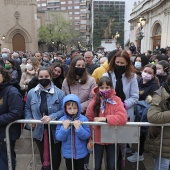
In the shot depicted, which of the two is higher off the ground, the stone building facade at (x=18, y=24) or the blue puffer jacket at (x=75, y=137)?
the stone building facade at (x=18, y=24)

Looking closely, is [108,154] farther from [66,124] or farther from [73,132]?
[66,124]

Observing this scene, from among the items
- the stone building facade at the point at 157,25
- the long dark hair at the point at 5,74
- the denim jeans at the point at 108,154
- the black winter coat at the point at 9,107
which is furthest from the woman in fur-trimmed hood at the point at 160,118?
the stone building facade at the point at 157,25

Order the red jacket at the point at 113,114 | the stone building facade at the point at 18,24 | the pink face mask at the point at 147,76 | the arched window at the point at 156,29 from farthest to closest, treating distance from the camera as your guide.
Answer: the stone building facade at the point at 18,24 → the arched window at the point at 156,29 → the pink face mask at the point at 147,76 → the red jacket at the point at 113,114

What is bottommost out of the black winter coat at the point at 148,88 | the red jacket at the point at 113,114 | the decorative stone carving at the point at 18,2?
the red jacket at the point at 113,114

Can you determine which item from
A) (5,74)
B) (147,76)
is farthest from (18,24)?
(147,76)

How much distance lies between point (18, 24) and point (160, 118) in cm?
4165

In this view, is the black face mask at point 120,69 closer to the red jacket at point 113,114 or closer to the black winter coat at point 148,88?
the red jacket at point 113,114

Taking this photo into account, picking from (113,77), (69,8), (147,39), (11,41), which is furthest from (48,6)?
(113,77)

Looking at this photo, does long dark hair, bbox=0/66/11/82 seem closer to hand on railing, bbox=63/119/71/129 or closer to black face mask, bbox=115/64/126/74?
hand on railing, bbox=63/119/71/129

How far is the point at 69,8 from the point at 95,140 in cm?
9832

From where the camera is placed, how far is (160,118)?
2.45 m

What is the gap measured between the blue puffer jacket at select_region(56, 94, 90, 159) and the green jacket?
0.90 meters

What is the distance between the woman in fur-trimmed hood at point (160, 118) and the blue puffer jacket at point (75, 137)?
35.3 inches

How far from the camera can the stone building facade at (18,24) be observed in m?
38.3
